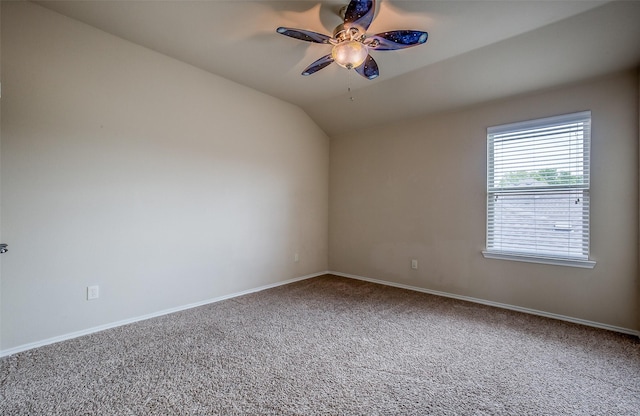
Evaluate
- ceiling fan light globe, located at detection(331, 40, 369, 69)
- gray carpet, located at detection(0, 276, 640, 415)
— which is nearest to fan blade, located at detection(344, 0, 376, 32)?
ceiling fan light globe, located at detection(331, 40, 369, 69)

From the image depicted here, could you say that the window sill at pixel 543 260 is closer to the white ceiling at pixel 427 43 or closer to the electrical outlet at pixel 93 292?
the white ceiling at pixel 427 43

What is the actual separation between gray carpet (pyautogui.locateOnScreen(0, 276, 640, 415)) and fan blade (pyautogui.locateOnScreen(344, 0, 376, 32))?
2396mm

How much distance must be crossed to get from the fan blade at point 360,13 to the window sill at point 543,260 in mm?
2758

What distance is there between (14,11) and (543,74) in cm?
452

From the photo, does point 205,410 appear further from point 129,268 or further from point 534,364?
point 534,364

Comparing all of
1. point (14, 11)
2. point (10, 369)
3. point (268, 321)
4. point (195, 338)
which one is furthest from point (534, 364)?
point (14, 11)

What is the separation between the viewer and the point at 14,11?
2.14 meters

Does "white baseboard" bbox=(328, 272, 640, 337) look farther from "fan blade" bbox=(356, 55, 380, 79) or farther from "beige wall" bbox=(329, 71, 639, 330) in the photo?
"fan blade" bbox=(356, 55, 380, 79)

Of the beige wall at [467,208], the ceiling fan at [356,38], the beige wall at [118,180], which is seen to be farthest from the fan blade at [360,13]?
the beige wall at [467,208]

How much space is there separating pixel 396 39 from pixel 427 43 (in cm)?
73

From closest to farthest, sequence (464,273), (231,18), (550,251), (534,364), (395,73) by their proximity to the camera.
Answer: (534,364), (231,18), (550,251), (395,73), (464,273)

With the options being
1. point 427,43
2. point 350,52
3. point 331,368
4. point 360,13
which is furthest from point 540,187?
point 331,368

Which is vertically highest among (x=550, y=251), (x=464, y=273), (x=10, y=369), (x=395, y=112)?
(x=395, y=112)

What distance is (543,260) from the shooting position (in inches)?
117
